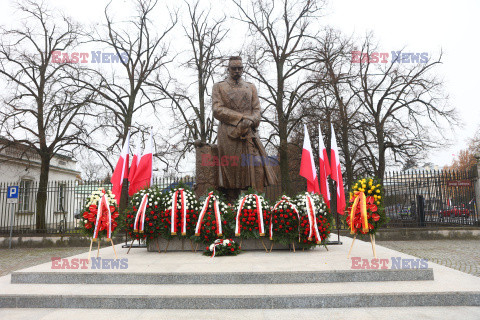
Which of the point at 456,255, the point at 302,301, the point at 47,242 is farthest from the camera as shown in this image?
the point at 47,242

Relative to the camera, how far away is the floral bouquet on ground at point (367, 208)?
227 inches

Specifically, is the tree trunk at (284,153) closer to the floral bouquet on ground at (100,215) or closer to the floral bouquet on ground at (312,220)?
the floral bouquet on ground at (312,220)

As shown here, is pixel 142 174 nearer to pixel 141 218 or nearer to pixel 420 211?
pixel 141 218

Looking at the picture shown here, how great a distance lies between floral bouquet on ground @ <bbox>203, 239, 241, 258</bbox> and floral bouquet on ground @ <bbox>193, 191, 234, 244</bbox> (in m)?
0.18

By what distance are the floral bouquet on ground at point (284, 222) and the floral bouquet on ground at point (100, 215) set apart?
3025 millimetres

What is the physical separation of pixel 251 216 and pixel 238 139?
1.90 m

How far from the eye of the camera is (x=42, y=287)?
5102 mm

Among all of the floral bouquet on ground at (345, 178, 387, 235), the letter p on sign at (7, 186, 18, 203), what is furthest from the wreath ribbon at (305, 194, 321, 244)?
the letter p on sign at (7, 186, 18, 203)

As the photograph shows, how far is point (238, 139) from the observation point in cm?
770

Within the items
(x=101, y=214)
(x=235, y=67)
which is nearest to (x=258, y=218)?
(x=101, y=214)

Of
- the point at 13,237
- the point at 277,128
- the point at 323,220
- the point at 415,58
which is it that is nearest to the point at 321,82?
the point at 277,128

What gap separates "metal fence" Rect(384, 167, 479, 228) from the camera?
1541 cm

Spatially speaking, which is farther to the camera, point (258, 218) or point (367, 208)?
point (258, 218)

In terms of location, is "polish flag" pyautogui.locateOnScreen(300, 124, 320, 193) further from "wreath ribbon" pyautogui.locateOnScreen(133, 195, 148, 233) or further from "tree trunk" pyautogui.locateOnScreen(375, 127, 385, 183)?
"tree trunk" pyautogui.locateOnScreen(375, 127, 385, 183)
